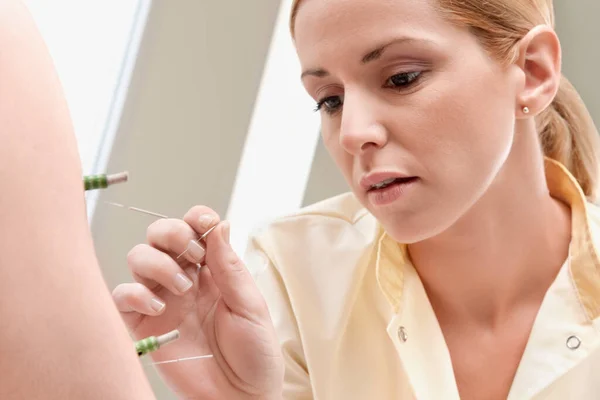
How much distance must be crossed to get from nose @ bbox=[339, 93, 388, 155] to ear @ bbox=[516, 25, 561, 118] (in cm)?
21

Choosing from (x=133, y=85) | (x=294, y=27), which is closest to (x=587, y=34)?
(x=294, y=27)

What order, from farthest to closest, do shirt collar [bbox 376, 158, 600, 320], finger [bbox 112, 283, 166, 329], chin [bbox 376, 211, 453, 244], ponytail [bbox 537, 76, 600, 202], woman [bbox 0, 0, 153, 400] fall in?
ponytail [bbox 537, 76, 600, 202] → shirt collar [bbox 376, 158, 600, 320] → chin [bbox 376, 211, 453, 244] → finger [bbox 112, 283, 166, 329] → woman [bbox 0, 0, 153, 400]

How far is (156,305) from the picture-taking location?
74 centimetres

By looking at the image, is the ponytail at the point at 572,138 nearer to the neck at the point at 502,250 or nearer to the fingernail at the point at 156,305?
the neck at the point at 502,250

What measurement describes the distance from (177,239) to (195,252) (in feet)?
0.08

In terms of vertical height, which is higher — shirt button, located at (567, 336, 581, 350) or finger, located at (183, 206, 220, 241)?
finger, located at (183, 206, 220, 241)

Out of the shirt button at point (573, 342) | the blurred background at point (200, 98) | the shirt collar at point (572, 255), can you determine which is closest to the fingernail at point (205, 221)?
the blurred background at point (200, 98)

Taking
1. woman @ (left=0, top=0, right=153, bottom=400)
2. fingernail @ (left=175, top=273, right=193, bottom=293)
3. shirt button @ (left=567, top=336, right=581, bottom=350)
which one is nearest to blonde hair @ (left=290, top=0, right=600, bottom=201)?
shirt button @ (left=567, top=336, right=581, bottom=350)

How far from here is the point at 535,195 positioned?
0.99 metres

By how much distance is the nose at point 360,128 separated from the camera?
2.61ft

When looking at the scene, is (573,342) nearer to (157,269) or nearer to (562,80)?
(562,80)

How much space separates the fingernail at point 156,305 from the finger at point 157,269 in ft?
0.07

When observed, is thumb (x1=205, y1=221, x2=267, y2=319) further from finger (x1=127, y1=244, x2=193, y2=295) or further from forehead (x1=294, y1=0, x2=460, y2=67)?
forehead (x1=294, y1=0, x2=460, y2=67)

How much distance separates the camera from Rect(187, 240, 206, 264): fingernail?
0.77m
